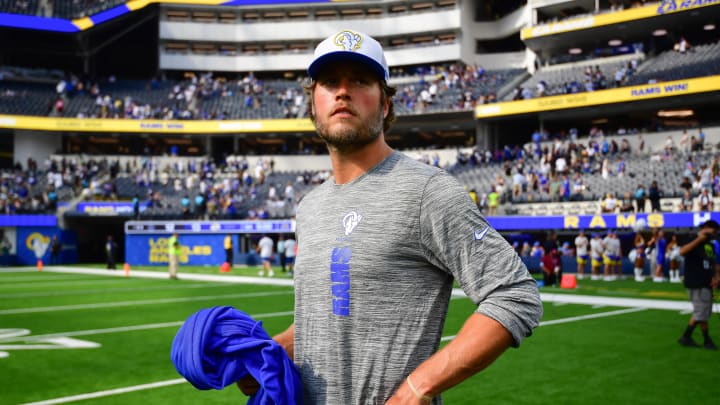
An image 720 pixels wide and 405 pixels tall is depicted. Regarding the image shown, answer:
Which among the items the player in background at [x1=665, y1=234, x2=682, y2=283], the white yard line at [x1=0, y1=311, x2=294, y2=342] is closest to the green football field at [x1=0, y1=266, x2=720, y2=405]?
the white yard line at [x1=0, y1=311, x2=294, y2=342]

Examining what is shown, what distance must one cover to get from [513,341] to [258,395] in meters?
0.81

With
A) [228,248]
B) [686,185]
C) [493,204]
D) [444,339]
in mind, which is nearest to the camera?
[444,339]

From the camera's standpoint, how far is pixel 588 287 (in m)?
20.2

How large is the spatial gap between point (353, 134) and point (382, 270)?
45cm

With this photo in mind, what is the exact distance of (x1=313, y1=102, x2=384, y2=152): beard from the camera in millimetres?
2201

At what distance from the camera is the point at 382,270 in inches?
82.4

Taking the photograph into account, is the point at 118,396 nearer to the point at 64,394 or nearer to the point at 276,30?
the point at 64,394

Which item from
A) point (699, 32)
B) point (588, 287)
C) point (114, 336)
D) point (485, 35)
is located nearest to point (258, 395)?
point (114, 336)

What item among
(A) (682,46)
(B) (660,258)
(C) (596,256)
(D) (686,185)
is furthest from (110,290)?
(A) (682,46)

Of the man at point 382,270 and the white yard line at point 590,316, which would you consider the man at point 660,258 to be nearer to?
the white yard line at point 590,316

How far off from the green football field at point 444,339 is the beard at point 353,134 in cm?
523

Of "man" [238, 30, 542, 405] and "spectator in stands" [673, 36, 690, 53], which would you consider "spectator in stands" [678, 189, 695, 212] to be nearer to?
"spectator in stands" [673, 36, 690, 53]

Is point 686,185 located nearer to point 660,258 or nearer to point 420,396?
point 660,258

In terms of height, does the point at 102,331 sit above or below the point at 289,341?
below
